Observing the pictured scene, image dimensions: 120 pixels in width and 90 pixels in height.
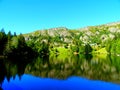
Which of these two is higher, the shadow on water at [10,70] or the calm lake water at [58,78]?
the shadow on water at [10,70]

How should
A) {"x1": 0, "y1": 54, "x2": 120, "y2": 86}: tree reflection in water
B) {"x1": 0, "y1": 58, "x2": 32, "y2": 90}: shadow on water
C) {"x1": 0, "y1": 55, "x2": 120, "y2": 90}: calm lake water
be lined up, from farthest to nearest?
1. {"x1": 0, "y1": 54, "x2": 120, "y2": 86}: tree reflection in water
2. {"x1": 0, "y1": 58, "x2": 32, "y2": 90}: shadow on water
3. {"x1": 0, "y1": 55, "x2": 120, "y2": 90}: calm lake water

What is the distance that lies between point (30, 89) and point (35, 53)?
112 metres

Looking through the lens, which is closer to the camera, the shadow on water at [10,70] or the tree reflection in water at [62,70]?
the shadow on water at [10,70]

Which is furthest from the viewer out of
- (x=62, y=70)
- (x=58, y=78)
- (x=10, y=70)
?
(x=62, y=70)

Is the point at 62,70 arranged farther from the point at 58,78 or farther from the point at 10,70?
the point at 58,78

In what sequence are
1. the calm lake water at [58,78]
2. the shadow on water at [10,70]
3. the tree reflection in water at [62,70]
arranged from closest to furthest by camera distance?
the calm lake water at [58,78] → the shadow on water at [10,70] → the tree reflection in water at [62,70]

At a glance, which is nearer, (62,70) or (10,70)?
(10,70)

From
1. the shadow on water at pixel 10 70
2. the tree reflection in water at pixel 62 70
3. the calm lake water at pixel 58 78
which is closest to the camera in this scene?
the calm lake water at pixel 58 78

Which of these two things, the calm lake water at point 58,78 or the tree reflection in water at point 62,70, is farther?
the tree reflection in water at point 62,70

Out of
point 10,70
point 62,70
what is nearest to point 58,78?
point 10,70

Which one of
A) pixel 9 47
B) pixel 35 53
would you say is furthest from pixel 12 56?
pixel 35 53

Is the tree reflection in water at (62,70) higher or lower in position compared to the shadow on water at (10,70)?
lower

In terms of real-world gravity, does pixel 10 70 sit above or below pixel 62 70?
above

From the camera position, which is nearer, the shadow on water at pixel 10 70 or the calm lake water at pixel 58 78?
the calm lake water at pixel 58 78
